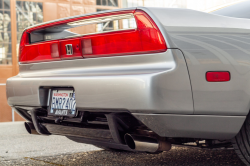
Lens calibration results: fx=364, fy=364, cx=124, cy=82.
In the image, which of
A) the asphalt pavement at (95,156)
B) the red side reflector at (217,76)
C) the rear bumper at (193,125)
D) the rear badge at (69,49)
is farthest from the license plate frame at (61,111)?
the red side reflector at (217,76)

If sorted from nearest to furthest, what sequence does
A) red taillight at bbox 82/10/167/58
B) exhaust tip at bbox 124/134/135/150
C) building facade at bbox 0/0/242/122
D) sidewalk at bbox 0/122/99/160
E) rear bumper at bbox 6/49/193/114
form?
rear bumper at bbox 6/49/193/114, red taillight at bbox 82/10/167/58, exhaust tip at bbox 124/134/135/150, sidewalk at bbox 0/122/99/160, building facade at bbox 0/0/242/122

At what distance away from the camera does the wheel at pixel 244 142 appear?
241 cm

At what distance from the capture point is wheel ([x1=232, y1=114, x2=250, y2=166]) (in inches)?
94.7

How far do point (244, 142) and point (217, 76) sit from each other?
520 mm

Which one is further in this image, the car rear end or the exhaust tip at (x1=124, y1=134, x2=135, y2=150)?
the exhaust tip at (x1=124, y1=134, x2=135, y2=150)

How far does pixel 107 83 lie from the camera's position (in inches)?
92.3

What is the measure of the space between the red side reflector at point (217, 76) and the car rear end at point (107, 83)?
0.15m

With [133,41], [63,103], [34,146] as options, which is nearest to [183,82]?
[133,41]

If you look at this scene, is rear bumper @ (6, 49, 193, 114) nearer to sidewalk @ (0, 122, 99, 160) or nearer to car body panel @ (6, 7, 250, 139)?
car body panel @ (6, 7, 250, 139)

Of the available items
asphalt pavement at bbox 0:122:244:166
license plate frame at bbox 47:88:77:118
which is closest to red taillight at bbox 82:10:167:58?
license plate frame at bbox 47:88:77:118

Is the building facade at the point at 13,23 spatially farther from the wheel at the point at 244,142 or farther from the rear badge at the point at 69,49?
the wheel at the point at 244,142

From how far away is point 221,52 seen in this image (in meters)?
2.31

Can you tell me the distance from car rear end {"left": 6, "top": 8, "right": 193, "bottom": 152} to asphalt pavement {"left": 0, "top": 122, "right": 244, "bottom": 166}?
0.71 meters

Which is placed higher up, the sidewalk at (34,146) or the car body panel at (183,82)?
the car body panel at (183,82)
